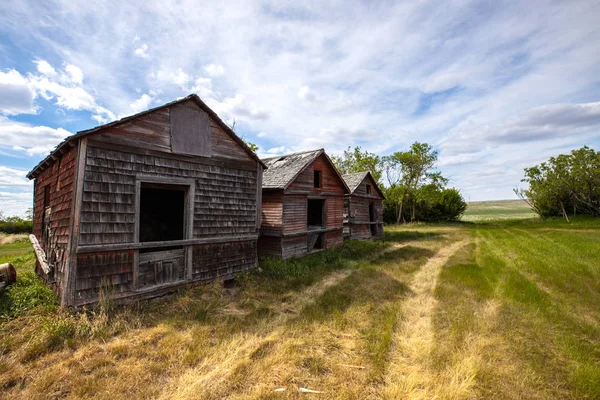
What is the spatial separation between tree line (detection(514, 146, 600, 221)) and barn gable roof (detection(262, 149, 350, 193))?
3682 centimetres

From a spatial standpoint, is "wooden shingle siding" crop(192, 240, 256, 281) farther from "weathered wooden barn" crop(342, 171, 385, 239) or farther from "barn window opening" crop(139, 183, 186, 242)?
"weathered wooden barn" crop(342, 171, 385, 239)

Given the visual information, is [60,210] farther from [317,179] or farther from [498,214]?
[498,214]

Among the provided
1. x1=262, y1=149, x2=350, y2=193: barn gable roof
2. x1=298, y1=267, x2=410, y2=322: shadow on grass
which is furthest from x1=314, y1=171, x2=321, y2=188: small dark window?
x1=298, y1=267, x2=410, y2=322: shadow on grass

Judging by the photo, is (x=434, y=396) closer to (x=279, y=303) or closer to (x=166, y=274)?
(x=279, y=303)

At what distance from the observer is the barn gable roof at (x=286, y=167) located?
1287 centimetres

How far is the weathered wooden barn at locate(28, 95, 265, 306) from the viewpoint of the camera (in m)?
6.25

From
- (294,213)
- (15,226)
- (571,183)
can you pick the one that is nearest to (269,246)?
(294,213)

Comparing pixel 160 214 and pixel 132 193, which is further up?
pixel 132 193

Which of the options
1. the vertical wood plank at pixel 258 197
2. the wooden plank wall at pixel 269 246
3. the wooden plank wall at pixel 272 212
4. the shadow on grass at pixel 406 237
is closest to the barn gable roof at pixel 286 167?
the wooden plank wall at pixel 272 212

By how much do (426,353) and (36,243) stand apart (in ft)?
43.8

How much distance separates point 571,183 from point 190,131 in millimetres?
45692

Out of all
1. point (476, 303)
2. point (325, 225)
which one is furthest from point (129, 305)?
point (325, 225)

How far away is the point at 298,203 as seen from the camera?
1377 centimetres

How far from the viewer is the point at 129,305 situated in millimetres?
6707
